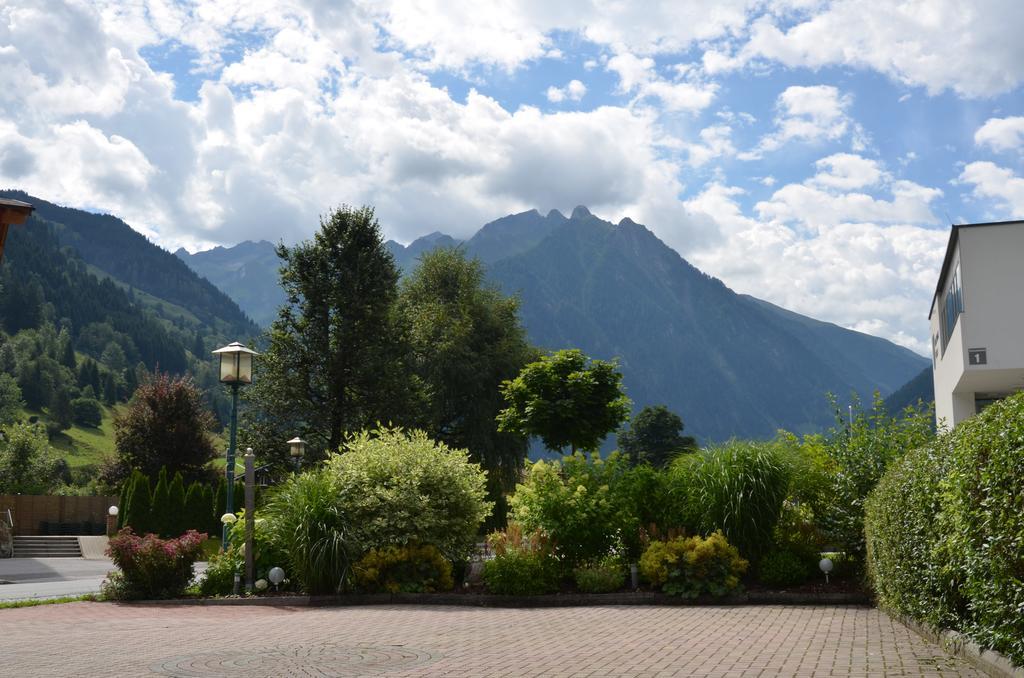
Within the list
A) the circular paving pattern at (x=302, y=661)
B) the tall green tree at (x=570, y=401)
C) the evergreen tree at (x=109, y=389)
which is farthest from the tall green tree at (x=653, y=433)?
the evergreen tree at (x=109, y=389)

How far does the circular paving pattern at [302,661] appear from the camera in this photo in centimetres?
778

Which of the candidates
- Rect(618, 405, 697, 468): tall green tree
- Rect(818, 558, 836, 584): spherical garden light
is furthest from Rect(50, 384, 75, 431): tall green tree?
Rect(818, 558, 836, 584): spherical garden light

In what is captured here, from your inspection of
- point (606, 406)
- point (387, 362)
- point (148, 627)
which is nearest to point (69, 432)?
point (387, 362)

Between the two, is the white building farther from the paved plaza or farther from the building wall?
the paved plaza

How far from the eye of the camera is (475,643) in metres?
9.52

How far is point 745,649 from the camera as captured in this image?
8.74 metres

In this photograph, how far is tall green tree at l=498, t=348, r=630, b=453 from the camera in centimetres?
2536

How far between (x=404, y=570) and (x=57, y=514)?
3796 cm

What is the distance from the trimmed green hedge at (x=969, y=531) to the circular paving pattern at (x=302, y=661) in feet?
15.5

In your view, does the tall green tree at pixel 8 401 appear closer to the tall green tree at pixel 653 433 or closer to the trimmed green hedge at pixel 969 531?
the tall green tree at pixel 653 433

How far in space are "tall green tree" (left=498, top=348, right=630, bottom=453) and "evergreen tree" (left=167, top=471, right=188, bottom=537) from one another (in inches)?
698

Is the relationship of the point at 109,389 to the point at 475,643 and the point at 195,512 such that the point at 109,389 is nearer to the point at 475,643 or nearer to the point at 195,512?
the point at 195,512

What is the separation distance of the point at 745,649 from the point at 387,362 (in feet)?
86.4

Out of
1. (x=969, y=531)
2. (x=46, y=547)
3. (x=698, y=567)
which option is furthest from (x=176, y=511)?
Answer: (x=969, y=531)
